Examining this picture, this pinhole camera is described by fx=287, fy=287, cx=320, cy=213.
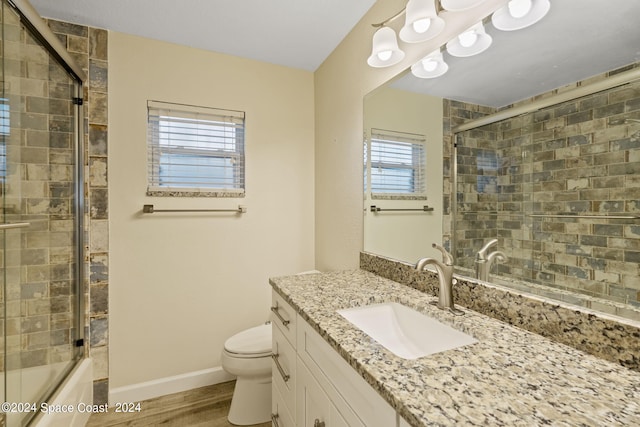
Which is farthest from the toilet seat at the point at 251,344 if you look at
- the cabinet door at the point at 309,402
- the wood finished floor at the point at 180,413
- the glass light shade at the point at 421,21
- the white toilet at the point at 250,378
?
the glass light shade at the point at 421,21

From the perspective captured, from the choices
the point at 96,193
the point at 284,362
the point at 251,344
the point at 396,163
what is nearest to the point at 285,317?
the point at 284,362

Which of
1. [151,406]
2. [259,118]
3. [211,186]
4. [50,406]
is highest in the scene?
[259,118]

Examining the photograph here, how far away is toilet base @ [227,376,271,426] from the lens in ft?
5.49

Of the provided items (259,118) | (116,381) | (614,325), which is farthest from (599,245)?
(116,381)

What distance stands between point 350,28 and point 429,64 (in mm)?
821

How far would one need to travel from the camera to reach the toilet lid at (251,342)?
1659 mm

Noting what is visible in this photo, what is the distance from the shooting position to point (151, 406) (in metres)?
1.83

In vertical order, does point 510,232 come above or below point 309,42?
below

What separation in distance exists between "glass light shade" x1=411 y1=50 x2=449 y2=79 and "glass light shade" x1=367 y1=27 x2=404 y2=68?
11 cm

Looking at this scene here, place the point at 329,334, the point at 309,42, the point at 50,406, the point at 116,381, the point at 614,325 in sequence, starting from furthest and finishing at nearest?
the point at 309,42 < the point at 116,381 < the point at 50,406 < the point at 329,334 < the point at 614,325

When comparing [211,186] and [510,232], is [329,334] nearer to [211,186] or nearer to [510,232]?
[510,232]

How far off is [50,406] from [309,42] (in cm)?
249

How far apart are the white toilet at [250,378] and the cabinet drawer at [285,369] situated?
0.88 ft

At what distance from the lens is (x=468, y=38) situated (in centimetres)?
108
